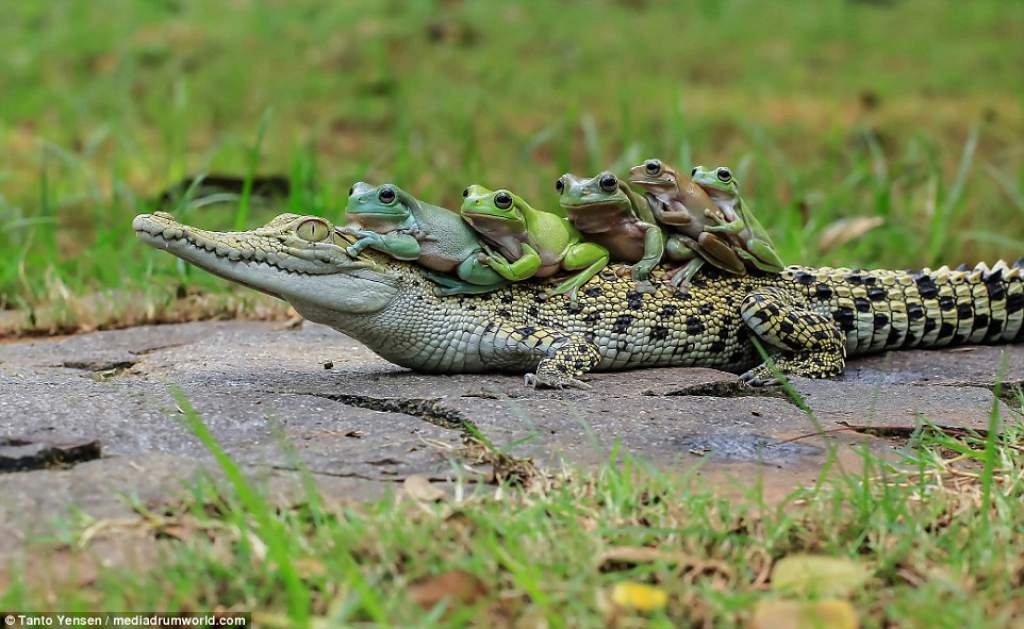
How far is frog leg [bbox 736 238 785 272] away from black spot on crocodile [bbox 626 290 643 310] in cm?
41

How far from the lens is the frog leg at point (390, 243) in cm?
399

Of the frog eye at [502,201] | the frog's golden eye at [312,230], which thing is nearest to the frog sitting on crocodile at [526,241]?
the frog eye at [502,201]

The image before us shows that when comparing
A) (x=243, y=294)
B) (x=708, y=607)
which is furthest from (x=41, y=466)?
(x=243, y=294)

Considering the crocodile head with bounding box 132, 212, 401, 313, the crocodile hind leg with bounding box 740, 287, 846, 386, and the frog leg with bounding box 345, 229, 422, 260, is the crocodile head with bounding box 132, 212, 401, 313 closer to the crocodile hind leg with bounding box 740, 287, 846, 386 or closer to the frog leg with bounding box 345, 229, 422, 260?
the frog leg with bounding box 345, 229, 422, 260

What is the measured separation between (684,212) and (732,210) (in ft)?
0.59

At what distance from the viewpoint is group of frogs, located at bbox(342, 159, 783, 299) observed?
3.99m

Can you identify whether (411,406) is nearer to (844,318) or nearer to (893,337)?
(844,318)

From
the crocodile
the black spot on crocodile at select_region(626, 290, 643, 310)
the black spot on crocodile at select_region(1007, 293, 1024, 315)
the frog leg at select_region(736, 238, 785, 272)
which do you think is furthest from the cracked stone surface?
the frog leg at select_region(736, 238, 785, 272)

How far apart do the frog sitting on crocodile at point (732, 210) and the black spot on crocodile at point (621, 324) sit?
0.43m

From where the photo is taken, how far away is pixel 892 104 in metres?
10.5

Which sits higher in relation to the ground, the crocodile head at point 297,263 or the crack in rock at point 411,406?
the crocodile head at point 297,263

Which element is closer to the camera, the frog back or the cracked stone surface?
the cracked stone surface

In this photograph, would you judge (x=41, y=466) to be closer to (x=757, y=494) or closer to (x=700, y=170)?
(x=757, y=494)

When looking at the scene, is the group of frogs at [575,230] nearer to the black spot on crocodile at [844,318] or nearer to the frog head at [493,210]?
the frog head at [493,210]
